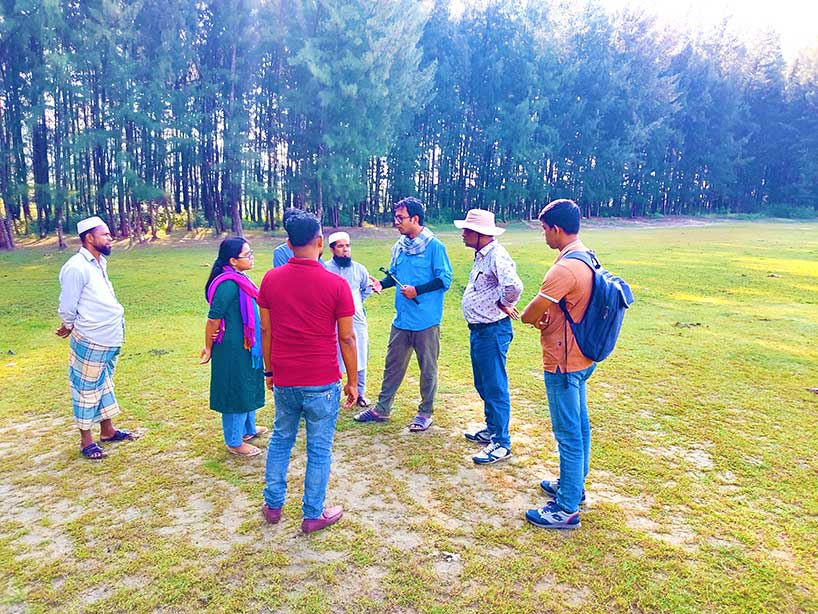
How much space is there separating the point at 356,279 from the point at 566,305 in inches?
98.6

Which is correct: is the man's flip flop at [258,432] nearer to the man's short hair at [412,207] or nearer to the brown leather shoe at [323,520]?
the brown leather shoe at [323,520]

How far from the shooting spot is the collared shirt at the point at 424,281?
456cm

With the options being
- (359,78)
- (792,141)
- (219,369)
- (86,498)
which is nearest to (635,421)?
(219,369)

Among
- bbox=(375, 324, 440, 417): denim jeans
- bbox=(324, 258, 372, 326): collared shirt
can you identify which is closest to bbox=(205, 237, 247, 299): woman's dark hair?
bbox=(324, 258, 372, 326): collared shirt

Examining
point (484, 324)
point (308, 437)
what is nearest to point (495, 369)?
point (484, 324)

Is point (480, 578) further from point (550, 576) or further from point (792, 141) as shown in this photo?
point (792, 141)

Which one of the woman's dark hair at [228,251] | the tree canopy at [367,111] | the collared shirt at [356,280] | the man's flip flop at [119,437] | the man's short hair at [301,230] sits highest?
the tree canopy at [367,111]

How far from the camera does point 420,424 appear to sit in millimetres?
4746

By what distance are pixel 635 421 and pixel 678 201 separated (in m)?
44.3

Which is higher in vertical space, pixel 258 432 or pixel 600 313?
pixel 600 313

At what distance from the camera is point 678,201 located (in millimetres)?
43969

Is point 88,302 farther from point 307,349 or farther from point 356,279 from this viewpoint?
point 356,279

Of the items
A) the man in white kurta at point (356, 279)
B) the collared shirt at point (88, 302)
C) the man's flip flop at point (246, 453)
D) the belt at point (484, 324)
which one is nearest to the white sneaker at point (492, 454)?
the belt at point (484, 324)

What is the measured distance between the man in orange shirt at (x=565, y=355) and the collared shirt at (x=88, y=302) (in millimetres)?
3069
